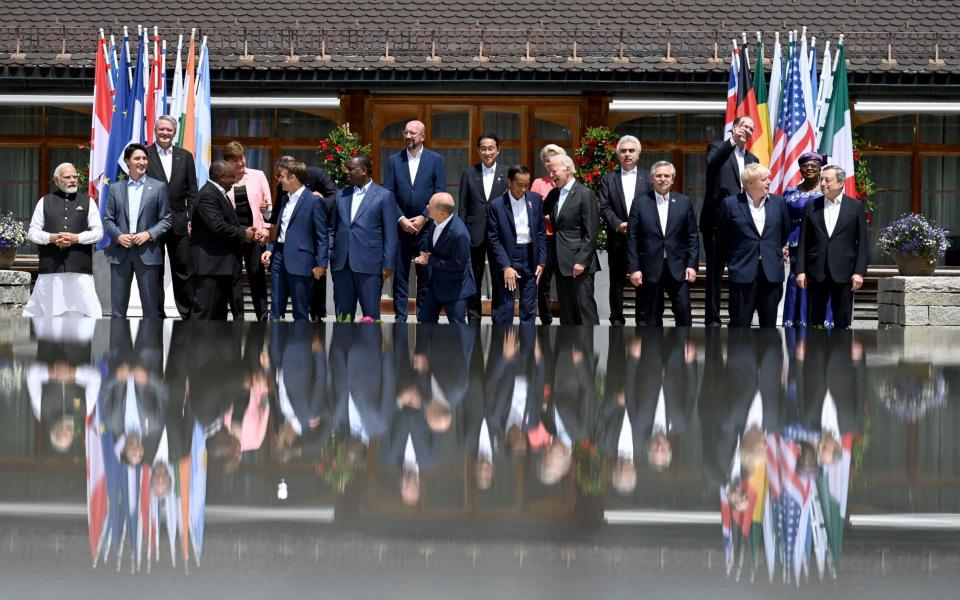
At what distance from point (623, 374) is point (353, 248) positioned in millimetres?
5203

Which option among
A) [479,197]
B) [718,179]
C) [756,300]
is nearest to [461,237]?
[479,197]

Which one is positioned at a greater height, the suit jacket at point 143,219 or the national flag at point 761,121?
the national flag at point 761,121

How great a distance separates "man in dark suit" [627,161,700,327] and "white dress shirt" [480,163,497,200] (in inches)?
54.0

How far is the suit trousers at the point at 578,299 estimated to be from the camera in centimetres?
998

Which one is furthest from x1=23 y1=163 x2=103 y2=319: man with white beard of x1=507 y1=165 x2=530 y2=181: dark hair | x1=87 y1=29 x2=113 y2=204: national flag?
x1=87 y1=29 x2=113 y2=204: national flag

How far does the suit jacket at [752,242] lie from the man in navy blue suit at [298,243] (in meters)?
2.93

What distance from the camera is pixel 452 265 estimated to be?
9500mm

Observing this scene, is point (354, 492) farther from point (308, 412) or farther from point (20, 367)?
point (20, 367)

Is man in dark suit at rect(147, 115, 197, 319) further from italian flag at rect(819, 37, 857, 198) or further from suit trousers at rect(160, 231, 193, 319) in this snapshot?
italian flag at rect(819, 37, 857, 198)

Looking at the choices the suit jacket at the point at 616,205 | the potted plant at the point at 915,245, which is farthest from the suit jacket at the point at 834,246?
the potted plant at the point at 915,245

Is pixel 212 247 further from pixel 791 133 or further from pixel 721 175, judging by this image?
pixel 791 133

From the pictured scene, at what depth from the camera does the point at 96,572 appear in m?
1.86

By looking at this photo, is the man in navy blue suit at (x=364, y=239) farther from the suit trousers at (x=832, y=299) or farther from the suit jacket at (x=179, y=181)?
the suit trousers at (x=832, y=299)

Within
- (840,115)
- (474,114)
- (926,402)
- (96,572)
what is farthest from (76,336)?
(474,114)
